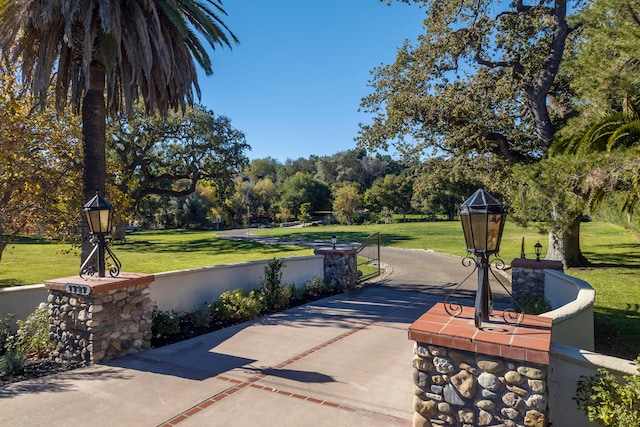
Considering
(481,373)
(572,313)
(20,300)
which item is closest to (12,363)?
(20,300)

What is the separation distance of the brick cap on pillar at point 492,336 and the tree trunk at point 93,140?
711cm

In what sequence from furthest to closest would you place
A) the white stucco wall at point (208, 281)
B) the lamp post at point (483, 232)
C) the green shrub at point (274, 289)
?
the green shrub at point (274, 289) → the white stucco wall at point (208, 281) → the lamp post at point (483, 232)

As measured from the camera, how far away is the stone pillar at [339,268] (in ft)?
37.6

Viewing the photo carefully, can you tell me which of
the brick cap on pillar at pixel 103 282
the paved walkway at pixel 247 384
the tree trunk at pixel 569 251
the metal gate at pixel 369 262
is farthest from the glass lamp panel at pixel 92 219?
the tree trunk at pixel 569 251

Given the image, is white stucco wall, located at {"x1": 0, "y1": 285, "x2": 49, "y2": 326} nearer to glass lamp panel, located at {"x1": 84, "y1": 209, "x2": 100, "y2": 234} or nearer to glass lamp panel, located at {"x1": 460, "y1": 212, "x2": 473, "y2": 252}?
glass lamp panel, located at {"x1": 84, "y1": 209, "x2": 100, "y2": 234}

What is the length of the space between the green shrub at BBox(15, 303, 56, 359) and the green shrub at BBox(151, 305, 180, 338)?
140 centimetres

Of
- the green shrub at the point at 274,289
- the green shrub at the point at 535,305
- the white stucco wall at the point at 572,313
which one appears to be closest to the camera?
the white stucco wall at the point at 572,313

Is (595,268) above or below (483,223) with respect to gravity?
below

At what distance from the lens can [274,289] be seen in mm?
9273

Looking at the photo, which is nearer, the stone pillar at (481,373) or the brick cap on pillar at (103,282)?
the stone pillar at (481,373)

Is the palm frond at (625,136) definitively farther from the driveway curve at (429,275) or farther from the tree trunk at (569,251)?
the tree trunk at (569,251)

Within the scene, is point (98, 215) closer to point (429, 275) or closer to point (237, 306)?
point (237, 306)

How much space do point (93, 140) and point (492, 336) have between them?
8029 millimetres

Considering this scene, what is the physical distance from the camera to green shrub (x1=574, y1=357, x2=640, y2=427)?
2916 mm
